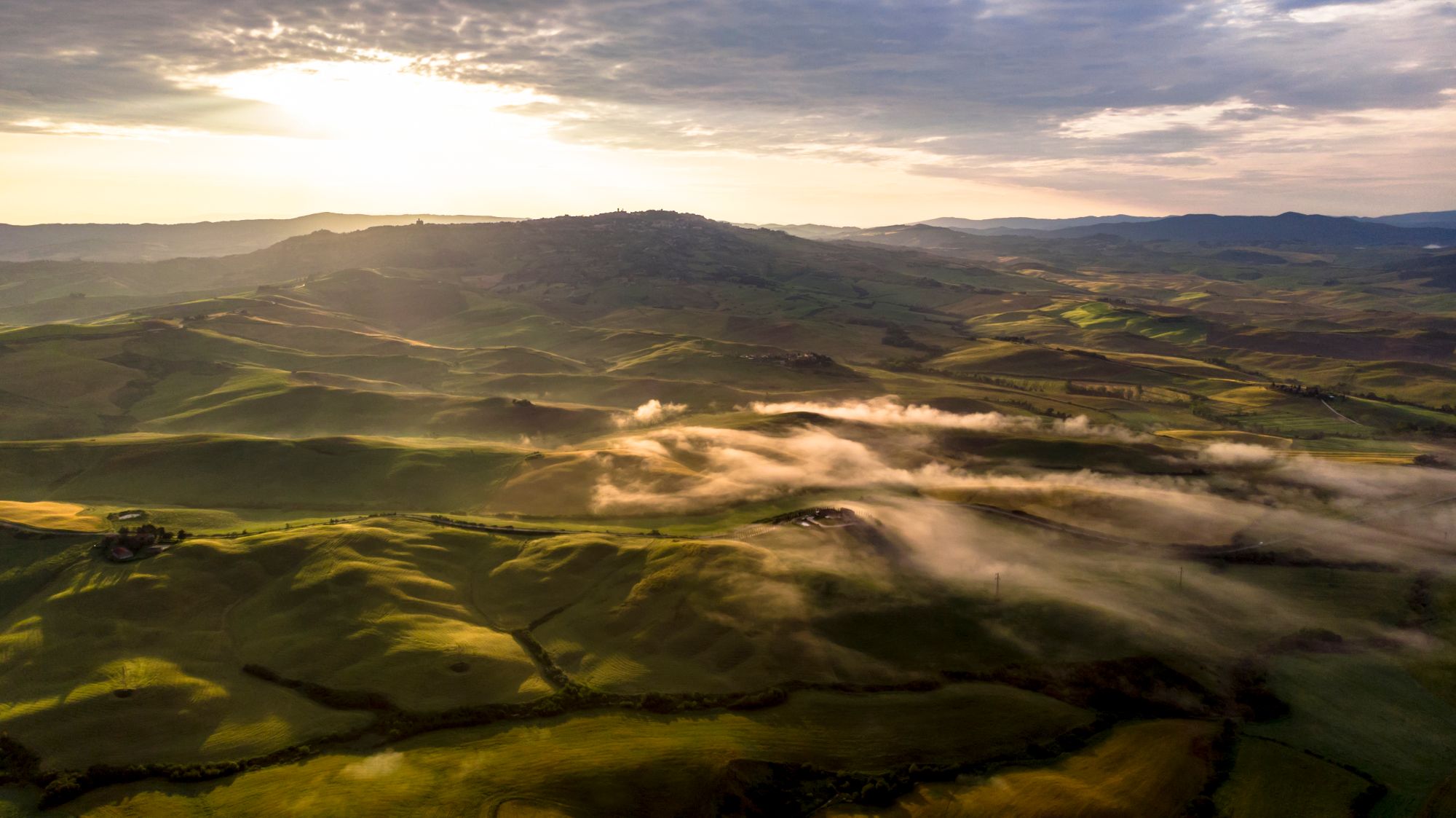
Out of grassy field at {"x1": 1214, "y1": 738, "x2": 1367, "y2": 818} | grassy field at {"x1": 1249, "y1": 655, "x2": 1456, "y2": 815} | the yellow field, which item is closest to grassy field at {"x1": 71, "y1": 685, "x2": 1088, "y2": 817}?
grassy field at {"x1": 1214, "y1": 738, "x2": 1367, "y2": 818}

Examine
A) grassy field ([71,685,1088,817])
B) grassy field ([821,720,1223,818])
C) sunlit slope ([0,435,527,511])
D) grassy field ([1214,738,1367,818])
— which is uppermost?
sunlit slope ([0,435,527,511])

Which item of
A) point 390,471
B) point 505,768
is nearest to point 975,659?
point 505,768

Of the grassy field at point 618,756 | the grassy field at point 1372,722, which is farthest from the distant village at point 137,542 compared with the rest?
the grassy field at point 1372,722

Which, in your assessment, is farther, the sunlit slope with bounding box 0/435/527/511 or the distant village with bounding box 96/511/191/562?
the sunlit slope with bounding box 0/435/527/511

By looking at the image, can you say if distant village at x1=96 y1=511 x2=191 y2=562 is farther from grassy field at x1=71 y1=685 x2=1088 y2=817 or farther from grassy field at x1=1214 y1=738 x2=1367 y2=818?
grassy field at x1=1214 y1=738 x2=1367 y2=818

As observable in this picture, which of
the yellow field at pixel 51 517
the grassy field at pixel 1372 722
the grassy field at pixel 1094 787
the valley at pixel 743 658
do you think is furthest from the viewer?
the yellow field at pixel 51 517

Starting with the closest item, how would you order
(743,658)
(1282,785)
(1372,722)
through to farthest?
(1282,785)
(1372,722)
(743,658)

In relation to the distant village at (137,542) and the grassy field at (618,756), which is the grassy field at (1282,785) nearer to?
the grassy field at (618,756)

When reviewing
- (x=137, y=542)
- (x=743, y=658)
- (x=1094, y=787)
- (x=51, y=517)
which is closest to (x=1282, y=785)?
(x=1094, y=787)

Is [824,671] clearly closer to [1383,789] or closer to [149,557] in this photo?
[1383,789]

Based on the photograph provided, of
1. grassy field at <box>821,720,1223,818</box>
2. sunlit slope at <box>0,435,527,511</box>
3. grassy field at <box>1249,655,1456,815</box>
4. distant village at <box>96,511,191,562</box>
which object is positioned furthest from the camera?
sunlit slope at <box>0,435,527,511</box>

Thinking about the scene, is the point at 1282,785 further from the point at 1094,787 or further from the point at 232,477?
the point at 232,477
